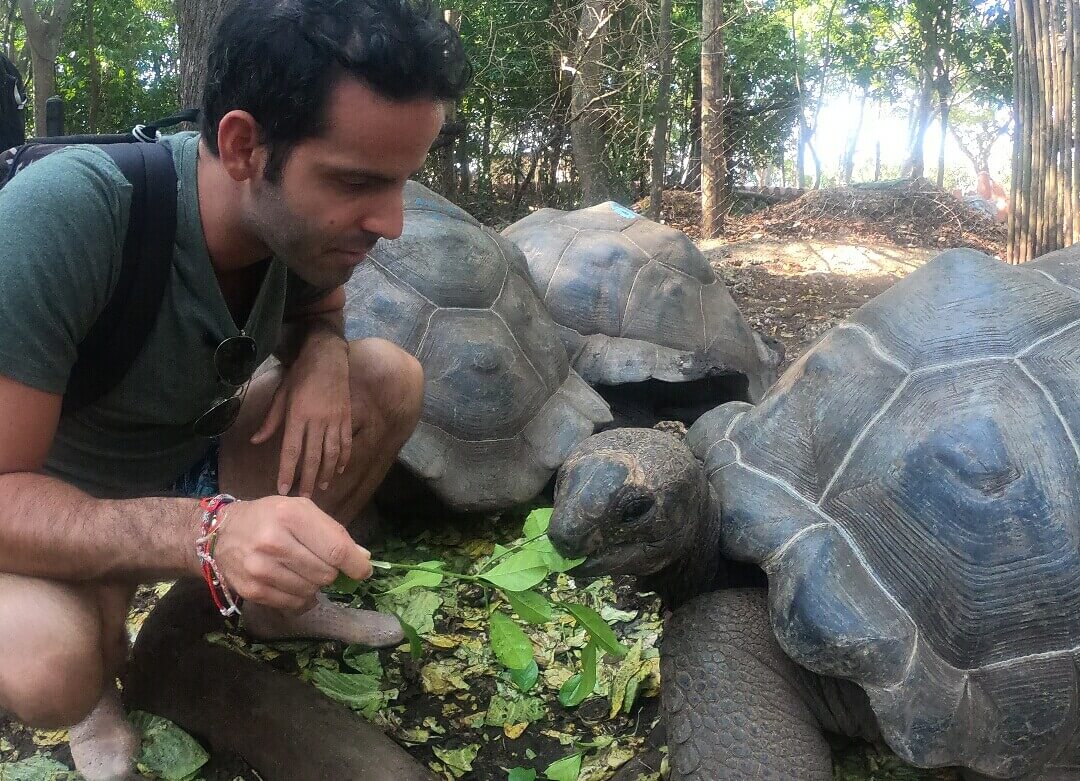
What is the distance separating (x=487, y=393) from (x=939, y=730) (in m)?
1.70

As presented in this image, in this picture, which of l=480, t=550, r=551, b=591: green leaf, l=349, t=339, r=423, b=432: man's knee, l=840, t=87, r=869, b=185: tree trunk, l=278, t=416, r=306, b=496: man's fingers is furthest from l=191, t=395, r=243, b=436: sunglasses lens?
l=840, t=87, r=869, b=185: tree trunk

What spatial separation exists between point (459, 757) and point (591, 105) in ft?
19.3

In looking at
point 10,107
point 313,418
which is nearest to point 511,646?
point 313,418

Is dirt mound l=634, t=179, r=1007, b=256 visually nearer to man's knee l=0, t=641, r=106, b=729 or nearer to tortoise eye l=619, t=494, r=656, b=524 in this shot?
tortoise eye l=619, t=494, r=656, b=524

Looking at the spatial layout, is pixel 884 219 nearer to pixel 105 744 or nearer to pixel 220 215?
pixel 220 215

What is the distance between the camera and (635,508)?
162 cm

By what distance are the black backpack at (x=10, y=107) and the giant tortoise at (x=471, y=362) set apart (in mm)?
1135

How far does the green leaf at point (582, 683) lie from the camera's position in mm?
1729

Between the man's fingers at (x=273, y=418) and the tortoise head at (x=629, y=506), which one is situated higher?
the man's fingers at (x=273, y=418)

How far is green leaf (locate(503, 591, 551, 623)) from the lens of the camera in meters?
1.62

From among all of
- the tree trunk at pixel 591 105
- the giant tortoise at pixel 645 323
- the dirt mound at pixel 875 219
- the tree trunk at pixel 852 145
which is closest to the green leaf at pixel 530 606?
the giant tortoise at pixel 645 323

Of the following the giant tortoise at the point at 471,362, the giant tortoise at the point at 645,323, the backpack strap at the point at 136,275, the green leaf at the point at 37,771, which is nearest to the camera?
the backpack strap at the point at 136,275

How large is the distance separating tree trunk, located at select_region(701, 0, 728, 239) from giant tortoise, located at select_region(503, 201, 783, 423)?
4053mm

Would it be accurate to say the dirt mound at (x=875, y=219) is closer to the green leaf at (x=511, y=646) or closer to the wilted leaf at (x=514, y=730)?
the wilted leaf at (x=514, y=730)
